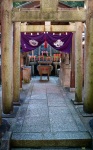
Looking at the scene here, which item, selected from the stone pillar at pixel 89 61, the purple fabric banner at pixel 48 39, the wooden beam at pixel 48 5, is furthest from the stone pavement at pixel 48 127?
the purple fabric banner at pixel 48 39

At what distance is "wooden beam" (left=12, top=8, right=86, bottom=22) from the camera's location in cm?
703

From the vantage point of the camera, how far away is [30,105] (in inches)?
353

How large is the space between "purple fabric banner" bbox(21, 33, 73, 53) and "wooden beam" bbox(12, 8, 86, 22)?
4.49m

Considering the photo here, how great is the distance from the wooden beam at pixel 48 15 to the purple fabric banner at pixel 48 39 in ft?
14.7

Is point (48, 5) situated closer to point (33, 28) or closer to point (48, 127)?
point (33, 28)

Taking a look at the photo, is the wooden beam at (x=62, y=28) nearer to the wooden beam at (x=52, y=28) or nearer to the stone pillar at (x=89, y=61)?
the wooden beam at (x=52, y=28)

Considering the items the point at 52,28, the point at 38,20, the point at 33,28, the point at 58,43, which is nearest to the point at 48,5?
the point at 38,20

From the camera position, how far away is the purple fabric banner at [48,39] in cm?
1185

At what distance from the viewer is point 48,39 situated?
12047mm

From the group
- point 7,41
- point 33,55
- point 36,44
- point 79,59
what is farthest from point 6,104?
point 33,55

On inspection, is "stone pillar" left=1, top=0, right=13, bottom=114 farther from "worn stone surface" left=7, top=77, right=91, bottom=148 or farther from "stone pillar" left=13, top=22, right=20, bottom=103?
"stone pillar" left=13, top=22, right=20, bottom=103

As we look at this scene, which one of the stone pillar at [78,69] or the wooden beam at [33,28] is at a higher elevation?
the wooden beam at [33,28]

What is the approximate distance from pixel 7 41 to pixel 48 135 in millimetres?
3599

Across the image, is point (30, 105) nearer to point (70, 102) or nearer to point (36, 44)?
point (70, 102)
